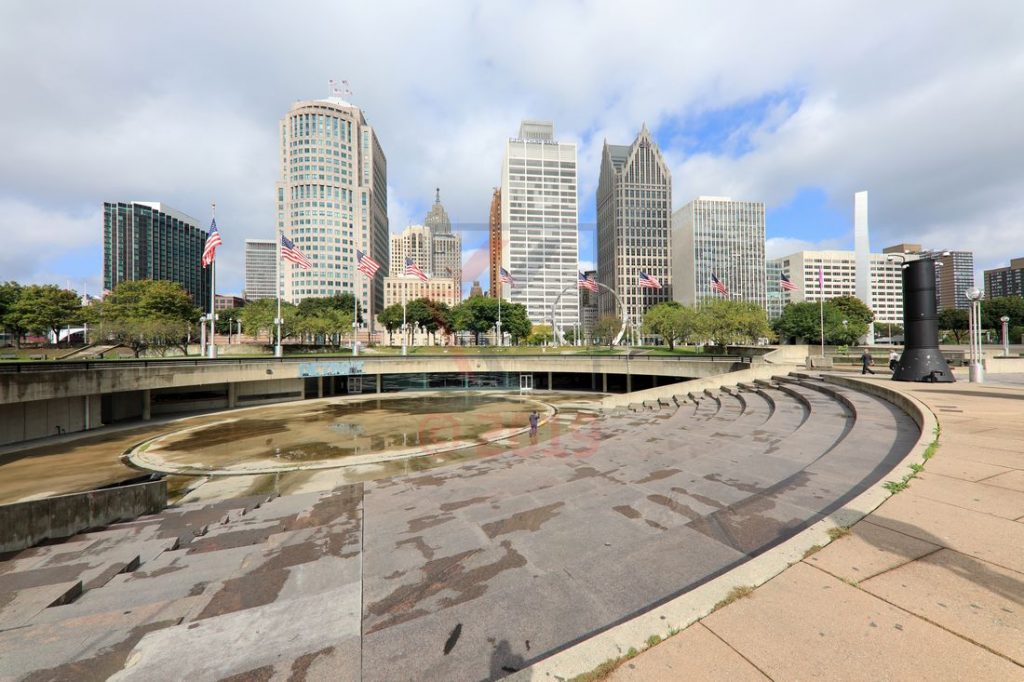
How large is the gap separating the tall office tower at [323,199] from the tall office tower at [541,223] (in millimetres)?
60903

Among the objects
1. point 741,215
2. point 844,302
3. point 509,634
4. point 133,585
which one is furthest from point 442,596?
point 741,215

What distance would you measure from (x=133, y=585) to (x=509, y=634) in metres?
7.79

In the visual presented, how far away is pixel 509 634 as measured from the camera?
15.9 ft

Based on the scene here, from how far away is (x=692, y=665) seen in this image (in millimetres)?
3459

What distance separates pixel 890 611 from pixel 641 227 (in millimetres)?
180160

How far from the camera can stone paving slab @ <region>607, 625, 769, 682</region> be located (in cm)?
333

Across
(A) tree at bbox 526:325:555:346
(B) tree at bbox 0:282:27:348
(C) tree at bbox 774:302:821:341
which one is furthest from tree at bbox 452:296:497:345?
(B) tree at bbox 0:282:27:348

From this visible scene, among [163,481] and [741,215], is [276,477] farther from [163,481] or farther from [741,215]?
[741,215]

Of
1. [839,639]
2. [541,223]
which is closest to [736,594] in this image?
[839,639]

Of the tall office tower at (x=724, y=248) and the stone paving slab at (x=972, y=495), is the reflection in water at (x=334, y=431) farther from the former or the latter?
the tall office tower at (x=724, y=248)

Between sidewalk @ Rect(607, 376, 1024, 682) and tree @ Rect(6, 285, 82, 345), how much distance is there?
3636 inches

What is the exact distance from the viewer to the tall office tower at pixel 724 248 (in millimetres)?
147125

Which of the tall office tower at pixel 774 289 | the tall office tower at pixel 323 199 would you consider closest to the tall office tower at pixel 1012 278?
the tall office tower at pixel 774 289

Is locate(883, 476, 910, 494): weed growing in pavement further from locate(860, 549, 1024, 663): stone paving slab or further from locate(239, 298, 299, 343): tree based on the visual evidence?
locate(239, 298, 299, 343): tree
